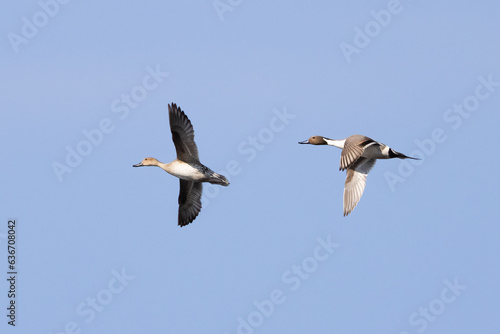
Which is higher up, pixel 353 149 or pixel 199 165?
pixel 353 149

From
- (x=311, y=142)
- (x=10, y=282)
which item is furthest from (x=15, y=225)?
(x=311, y=142)

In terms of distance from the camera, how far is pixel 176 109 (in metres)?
22.7

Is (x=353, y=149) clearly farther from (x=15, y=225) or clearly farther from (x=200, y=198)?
(x=15, y=225)

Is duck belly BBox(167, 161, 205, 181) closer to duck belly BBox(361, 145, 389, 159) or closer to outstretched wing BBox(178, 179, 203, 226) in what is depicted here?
outstretched wing BBox(178, 179, 203, 226)

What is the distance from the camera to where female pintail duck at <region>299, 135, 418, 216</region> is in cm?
2298

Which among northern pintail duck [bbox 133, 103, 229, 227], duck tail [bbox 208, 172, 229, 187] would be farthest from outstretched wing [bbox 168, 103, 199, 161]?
duck tail [bbox 208, 172, 229, 187]

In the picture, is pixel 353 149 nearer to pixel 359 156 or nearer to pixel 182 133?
pixel 359 156

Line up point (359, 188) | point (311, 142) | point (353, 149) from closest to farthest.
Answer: point (353, 149) < point (359, 188) < point (311, 142)

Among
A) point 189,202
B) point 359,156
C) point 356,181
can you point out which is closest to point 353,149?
point 359,156

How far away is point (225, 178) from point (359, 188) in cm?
388

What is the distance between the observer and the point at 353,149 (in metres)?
22.7

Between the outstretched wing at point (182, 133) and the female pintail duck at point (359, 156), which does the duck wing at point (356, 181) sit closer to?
the female pintail duck at point (359, 156)

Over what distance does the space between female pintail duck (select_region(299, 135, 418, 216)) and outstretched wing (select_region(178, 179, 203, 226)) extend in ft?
12.9

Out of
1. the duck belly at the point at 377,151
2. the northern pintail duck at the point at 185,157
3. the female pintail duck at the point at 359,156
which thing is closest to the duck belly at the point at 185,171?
the northern pintail duck at the point at 185,157
